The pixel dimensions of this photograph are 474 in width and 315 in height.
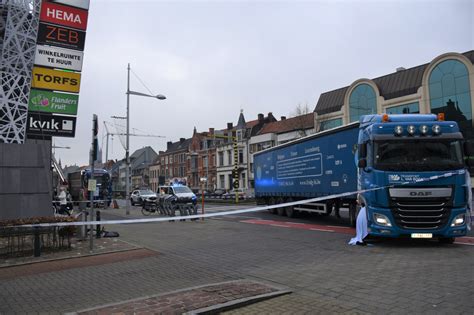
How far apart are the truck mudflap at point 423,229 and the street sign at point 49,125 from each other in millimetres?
10957

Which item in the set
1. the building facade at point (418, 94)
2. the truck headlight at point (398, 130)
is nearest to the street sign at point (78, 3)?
the truck headlight at point (398, 130)

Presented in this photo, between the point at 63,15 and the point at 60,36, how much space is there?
78 cm

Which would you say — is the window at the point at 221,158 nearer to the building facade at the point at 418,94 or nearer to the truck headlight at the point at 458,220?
the building facade at the point at 418,94

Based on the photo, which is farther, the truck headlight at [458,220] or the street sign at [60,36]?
the street sign at [60,36]

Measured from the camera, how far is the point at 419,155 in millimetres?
9953

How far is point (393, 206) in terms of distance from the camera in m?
9.67

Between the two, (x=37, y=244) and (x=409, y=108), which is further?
(x=409, y=108)

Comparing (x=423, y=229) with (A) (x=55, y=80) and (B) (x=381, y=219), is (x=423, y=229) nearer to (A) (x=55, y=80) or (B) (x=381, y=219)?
(B) (x=381, y=219)

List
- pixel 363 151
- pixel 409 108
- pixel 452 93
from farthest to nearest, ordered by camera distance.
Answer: pixel 409 108, pixel 452 93, pixel 363 151

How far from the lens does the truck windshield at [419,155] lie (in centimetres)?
980

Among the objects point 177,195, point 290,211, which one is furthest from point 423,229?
point 177,195

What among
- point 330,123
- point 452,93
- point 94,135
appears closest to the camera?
point 94,135

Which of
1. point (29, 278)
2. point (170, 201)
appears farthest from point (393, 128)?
point (170, 201)

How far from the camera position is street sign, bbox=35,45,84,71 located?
550 inches
